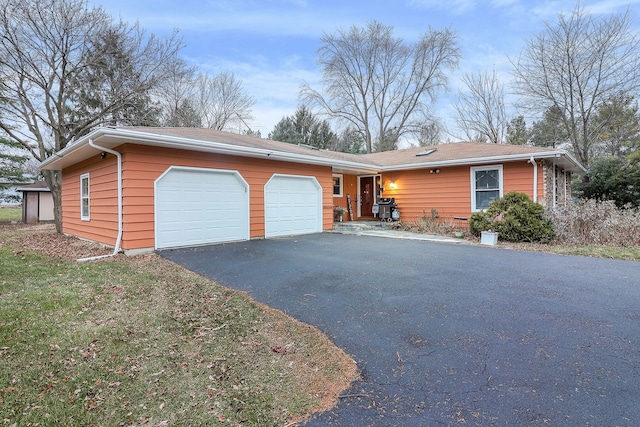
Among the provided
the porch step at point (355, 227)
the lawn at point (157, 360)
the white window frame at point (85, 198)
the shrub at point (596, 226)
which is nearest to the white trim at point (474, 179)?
the shrub at point (596, 226)

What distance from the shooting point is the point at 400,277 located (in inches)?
194

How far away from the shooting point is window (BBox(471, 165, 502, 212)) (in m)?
10.8

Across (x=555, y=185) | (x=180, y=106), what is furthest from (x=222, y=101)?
(x=555, y=185)

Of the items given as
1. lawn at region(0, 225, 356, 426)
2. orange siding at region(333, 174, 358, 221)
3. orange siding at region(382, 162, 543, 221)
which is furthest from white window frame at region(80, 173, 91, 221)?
orange siding at region(382, 162, 543, 221)

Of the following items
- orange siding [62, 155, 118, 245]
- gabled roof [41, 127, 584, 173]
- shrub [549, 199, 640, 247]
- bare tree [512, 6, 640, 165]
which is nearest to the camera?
gabled roof [41, 127, 584, 173]

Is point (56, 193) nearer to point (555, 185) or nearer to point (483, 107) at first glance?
point (555, 185)

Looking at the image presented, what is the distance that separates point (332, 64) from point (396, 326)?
82.2ft

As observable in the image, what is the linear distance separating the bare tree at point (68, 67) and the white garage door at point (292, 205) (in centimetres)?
802

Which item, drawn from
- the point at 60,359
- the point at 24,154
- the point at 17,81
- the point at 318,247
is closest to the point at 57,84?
the point at 17,81

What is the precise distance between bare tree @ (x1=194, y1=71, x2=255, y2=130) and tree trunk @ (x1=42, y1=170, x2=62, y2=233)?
10.7m

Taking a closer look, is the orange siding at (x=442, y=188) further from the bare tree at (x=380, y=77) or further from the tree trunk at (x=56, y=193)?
the tree trunk at (x=56, y=193)

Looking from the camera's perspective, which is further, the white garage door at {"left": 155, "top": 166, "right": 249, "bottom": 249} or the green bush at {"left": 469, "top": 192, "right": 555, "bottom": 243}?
the green bush at {"left": 469, "top": 192, "right": 555, "bottom": 243}

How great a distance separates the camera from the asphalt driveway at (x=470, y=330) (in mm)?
1938

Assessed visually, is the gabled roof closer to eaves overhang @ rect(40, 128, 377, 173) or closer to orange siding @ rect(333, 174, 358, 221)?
eaves overhang @ rect(40, 128, 377, 173)
